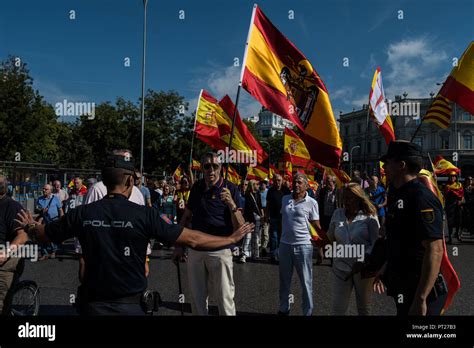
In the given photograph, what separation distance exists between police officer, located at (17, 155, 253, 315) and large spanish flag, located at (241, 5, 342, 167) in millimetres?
3037

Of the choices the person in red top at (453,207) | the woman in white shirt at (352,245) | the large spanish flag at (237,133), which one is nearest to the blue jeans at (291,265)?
the woman in white shirt at (352,245)

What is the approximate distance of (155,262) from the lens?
8828 millimetres

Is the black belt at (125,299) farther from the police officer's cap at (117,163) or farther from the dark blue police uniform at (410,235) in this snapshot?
the dark blue police uniform at (410,235)

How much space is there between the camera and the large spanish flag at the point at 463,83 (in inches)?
207

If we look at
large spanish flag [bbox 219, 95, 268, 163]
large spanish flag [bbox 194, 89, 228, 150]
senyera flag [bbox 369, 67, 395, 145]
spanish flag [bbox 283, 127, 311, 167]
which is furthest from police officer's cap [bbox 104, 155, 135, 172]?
spanish flag [bbox 283, 127, 311, 167]

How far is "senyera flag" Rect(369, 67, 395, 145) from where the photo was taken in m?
7.41

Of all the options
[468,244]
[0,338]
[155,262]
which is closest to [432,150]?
[468,244]

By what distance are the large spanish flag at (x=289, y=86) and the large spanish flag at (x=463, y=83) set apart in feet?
5.00

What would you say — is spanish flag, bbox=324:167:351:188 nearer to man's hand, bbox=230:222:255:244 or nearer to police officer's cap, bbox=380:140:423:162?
police officer's cap, bbox=380:140:423:162

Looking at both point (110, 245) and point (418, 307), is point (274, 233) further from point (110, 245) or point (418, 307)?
point (110, 245)

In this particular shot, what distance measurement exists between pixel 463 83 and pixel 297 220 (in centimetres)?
266

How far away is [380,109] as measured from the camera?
794 cm

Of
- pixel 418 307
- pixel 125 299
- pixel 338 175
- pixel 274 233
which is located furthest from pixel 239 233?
pixel 338 175

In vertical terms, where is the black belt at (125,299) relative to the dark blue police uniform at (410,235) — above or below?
below
